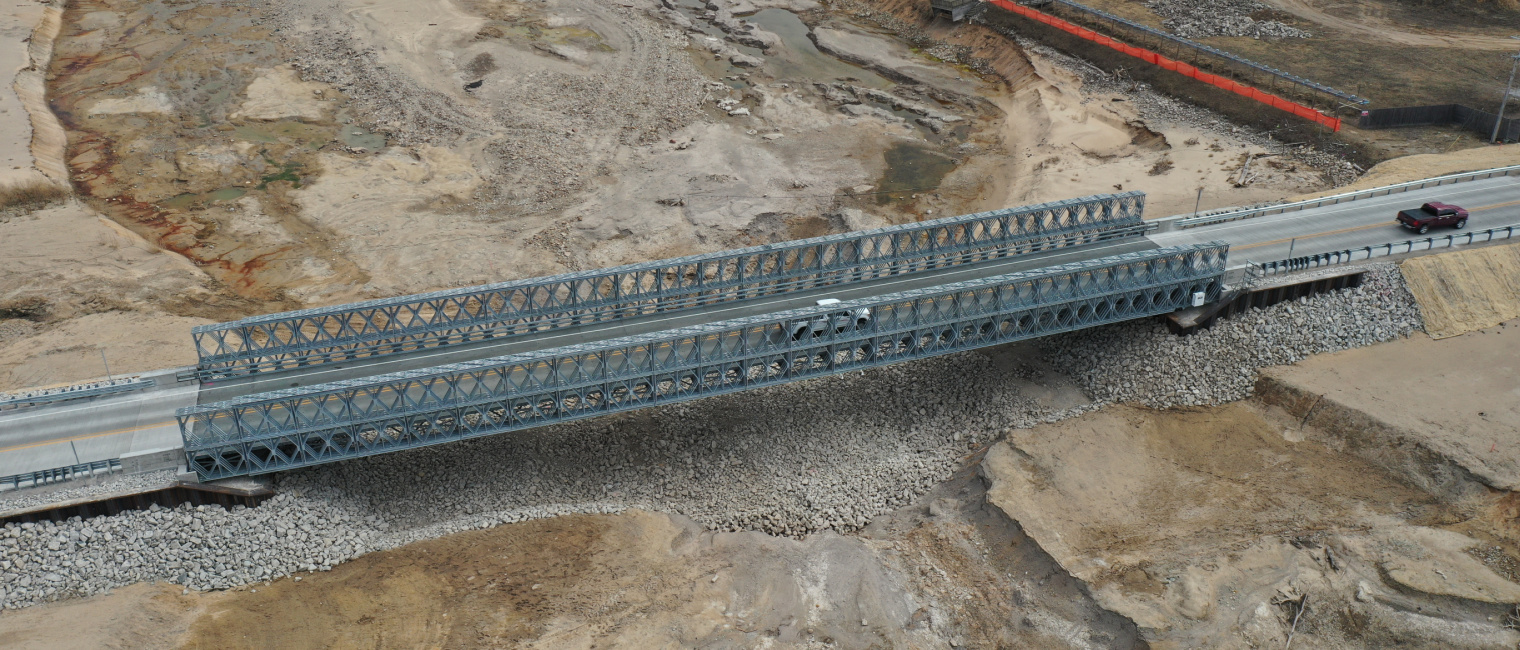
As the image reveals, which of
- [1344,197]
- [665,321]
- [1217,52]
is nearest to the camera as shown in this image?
[665,321]

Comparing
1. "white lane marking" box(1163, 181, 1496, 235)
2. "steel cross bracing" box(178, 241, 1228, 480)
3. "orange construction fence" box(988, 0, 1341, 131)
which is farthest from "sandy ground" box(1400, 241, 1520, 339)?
"orange construction fence" box(988, 0, 1341, 131)

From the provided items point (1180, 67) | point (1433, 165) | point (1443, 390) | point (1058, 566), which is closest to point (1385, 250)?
point (1443, 390)

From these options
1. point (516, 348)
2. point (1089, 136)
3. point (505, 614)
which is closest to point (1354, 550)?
point (505, 614)

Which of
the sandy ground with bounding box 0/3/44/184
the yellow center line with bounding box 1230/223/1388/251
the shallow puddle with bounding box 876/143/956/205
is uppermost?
the yellow center line with bounding box 1230/223/1388/251

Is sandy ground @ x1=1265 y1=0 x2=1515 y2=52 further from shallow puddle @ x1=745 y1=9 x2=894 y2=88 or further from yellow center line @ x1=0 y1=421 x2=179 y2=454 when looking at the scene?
yellow center line @ x1=0 y1=421 x2=179 y2=454

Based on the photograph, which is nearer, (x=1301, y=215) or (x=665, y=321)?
(x=665, y=321)

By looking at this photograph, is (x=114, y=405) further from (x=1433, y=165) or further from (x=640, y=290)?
(x=1433, y=165)
